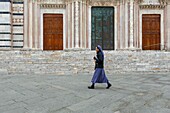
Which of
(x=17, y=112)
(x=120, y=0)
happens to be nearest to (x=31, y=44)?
(x=120, y=0)

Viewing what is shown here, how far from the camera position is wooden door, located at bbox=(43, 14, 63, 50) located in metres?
16.5

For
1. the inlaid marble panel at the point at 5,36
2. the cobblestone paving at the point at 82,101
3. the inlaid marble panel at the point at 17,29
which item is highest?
the inlaid marble panel at the point at 17,29

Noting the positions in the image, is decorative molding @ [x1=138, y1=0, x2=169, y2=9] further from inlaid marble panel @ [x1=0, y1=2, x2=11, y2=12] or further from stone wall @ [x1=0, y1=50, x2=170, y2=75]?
inlaid marble panel @ [x1=0, y1=2, x2=11, y2=12]

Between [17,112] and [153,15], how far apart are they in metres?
15.9

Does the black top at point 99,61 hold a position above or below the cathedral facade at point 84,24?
below

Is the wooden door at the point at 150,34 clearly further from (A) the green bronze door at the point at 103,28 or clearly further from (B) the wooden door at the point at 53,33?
(B) the wooden door at the point at 53,33

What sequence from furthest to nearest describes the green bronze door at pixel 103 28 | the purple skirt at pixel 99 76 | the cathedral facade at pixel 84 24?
the green bronze door at pixel 103 28
the cathedral facade at pixel 84 24
the purple skirt at pixel 99 76

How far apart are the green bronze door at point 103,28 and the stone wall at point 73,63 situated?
489 centimetres

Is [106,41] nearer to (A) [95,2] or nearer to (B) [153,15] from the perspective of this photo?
(A) [95,2]

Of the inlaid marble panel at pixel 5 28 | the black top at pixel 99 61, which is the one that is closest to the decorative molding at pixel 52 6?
the inlaid marble panel at pixel 5 28

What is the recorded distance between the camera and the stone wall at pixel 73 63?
10.6 m

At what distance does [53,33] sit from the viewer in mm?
16609

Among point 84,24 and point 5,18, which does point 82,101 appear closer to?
point 84,24

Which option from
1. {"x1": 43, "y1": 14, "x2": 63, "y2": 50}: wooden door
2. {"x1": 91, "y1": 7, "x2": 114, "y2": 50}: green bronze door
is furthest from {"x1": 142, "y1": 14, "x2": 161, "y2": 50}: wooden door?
{"x1": 43, "y1": 14, "x2": 63, "y2": 50}: wooden door
